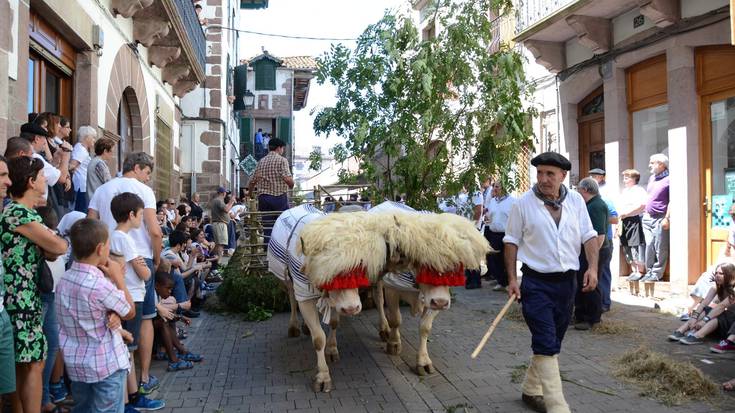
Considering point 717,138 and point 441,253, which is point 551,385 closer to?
point 441,253

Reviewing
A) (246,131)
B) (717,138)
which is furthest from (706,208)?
(246,131)

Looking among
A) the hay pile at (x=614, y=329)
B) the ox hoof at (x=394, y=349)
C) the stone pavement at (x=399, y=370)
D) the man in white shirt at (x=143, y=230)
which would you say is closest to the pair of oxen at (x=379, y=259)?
the stone pavement at (x=399, y=370)

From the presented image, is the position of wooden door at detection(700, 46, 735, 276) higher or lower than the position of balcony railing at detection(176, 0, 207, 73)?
lower

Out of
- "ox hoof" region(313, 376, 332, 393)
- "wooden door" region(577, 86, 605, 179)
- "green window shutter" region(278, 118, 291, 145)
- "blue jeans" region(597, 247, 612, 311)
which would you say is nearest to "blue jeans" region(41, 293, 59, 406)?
"ox hoof" region(313, 376, 332, 393)

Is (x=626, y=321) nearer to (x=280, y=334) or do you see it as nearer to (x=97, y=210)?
(x=280, y=334)

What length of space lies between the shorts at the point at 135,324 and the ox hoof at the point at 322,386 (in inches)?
58.6

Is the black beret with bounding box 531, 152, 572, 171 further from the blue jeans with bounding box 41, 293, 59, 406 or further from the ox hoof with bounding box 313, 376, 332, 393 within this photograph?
the blue jeans with bounding box 41, 293, 59, 406

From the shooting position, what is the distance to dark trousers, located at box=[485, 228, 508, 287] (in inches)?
421

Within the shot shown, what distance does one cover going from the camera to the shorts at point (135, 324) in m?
4.62

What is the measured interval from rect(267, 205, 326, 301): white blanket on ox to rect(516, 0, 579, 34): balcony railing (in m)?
6.74

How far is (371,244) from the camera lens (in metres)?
4.59

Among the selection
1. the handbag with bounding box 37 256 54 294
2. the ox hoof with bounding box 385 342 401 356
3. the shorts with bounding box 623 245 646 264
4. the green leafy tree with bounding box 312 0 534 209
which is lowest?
the ox hoof with bounding box 385 342 401 356

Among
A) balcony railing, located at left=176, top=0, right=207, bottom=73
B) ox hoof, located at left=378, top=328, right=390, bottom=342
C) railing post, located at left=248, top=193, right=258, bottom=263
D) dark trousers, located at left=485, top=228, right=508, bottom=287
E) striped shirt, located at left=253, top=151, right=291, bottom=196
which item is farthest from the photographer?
balcony railing, located at left=176, top=0, right=207, bottom=73

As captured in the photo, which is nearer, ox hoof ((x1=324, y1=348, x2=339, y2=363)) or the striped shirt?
ox hoof ((x1=324, y1=348, x2=339, y2=363))
